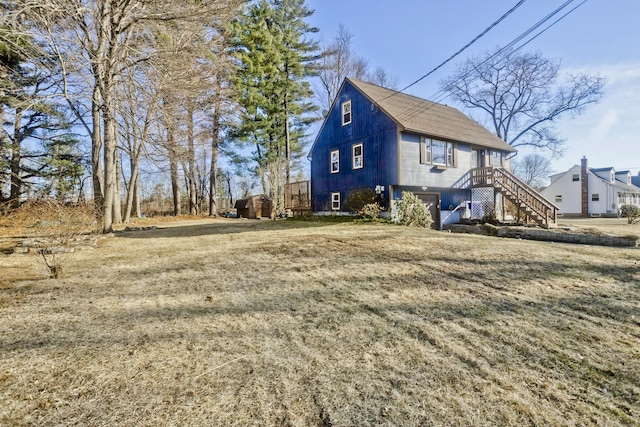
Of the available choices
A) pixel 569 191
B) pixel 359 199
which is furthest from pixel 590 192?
pixel 359 199

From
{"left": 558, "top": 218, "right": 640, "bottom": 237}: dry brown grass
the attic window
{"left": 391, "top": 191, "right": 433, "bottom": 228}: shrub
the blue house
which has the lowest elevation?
{"left": 558, "top": 218, "right": 640, "bottom": 237}: dry brown grass

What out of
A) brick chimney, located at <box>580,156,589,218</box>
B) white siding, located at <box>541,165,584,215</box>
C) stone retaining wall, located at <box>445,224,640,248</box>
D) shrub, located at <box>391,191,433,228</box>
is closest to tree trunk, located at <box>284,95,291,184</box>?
shrub, located at <box>391,191,433,228</box>

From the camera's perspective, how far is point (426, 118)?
14.8 m

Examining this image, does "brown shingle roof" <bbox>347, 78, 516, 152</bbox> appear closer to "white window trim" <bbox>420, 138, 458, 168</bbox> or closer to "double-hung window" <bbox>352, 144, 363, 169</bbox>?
"white window trim" <bbox>420, 138, 458, 168</bbox>

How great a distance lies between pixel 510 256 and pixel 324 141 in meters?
12.7

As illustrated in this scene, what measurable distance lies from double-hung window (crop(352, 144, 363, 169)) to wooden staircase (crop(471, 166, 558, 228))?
6.26 metres

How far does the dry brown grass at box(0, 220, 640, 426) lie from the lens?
1.75 m

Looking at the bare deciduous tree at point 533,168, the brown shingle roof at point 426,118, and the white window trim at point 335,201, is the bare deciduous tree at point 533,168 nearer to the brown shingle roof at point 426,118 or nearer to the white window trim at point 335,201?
the brown shingle roof at point 426,118

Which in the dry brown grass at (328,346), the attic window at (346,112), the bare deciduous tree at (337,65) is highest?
the bare deciduous tree at (337,65)

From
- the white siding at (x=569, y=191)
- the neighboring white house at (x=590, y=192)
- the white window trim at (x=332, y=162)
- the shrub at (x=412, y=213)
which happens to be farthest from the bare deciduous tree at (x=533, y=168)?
the shrub at (x=412, y=213)

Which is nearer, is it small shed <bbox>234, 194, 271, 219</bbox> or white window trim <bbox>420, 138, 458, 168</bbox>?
white window trim <bbox>420, 138, 458, 168</bbox>

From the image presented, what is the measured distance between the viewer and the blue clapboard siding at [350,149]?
12.9 metres

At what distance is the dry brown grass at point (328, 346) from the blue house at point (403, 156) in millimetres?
8607

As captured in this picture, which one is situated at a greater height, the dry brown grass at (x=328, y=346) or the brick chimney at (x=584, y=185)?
the brick chimney at (x=584, y=185)
